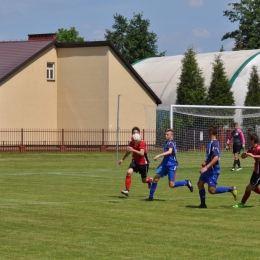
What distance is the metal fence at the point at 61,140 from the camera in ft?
169

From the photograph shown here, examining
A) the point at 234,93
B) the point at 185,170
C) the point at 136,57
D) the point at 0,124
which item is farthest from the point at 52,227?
the point at 136,57

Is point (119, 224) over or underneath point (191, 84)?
underneath

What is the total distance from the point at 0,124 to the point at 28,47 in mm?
7014

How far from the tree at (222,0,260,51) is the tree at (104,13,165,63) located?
421 inches

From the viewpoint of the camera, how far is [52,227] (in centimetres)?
1291

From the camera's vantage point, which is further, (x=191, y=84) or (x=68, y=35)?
(x=68, y=35)

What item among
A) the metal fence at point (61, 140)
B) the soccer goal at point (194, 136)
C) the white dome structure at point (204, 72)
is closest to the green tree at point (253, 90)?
the white dome structure at point (204, 72)

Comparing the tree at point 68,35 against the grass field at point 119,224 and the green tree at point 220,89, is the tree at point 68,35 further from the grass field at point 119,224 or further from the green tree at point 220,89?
the grass field at point 119,224

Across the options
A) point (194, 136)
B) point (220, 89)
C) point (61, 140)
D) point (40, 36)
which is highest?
point (40, 36)

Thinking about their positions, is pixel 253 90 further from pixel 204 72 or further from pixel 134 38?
pixel 134 38

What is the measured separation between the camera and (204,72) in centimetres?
6719

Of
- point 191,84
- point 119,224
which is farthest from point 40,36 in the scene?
point 119,224

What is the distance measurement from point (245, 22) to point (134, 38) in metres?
14.9

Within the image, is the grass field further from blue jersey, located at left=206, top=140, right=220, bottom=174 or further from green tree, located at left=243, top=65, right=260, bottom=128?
green tree, located at left=243, top=65, right=260, bottom=128
